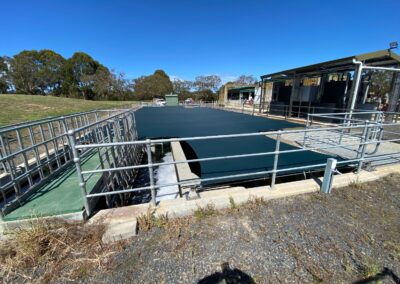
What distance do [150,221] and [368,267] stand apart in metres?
2.24

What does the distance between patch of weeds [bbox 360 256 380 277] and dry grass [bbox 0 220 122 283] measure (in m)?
2.39

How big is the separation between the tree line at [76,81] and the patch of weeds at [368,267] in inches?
2108

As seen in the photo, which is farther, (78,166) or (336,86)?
(336,86)

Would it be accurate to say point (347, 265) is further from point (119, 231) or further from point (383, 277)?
point (119, 231)

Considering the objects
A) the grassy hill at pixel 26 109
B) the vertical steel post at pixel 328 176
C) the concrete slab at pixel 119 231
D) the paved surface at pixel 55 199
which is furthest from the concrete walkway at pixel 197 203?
the grassy hill at pixel 26 109

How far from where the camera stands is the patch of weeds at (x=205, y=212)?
2.54 metres

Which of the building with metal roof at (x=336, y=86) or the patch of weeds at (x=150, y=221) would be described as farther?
the building with metal roof at (x=336, y=86)

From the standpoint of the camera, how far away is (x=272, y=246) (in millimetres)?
2057

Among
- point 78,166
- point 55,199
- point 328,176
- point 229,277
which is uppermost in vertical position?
point 78,166

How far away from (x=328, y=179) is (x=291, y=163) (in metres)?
1.36

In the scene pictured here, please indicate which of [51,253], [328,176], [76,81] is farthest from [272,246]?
[76,81]

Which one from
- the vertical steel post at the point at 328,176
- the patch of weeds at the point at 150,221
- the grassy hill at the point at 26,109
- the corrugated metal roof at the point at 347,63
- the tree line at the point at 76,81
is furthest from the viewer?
the tree line at the point at 76,81

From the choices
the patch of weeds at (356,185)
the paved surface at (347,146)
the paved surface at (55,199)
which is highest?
the paved surface at (55,199)

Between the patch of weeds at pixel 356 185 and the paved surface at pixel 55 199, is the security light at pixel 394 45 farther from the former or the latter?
the paved surface at pixel 55 199
